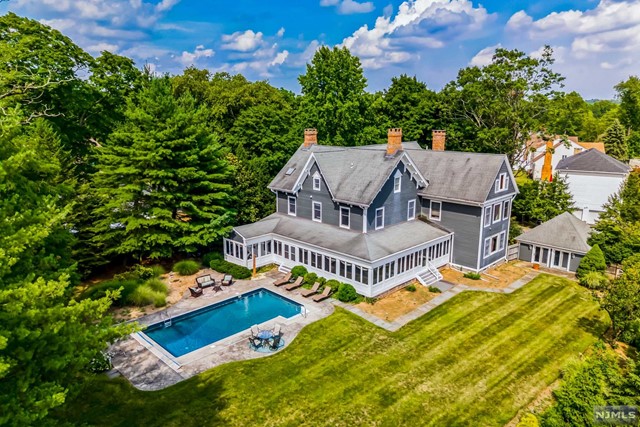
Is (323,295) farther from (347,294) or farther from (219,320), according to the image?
(219,320)

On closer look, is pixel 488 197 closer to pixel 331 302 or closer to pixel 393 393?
pixel 331 302

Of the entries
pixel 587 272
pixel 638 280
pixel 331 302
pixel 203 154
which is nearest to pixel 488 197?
pixel 587 272

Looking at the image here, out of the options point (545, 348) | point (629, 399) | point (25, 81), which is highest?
point (25, 81)

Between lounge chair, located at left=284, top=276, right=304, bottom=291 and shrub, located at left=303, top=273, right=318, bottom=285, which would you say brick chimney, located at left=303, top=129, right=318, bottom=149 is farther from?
lounge chair, located at left=284, top=276, right=304, bottom=291

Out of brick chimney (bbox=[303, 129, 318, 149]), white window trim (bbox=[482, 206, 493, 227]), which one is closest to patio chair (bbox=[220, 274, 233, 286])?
brick chimney (bbox=[303, 129, 318, 149])

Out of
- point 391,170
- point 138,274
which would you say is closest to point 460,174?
point 391,170

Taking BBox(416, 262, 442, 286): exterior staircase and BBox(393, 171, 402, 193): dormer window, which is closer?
BBox(416, 262, 442, 286): exterior staircase

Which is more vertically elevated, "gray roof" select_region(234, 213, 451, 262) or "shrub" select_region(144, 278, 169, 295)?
"gray roof" select_region(234, 213, 451, 262)
